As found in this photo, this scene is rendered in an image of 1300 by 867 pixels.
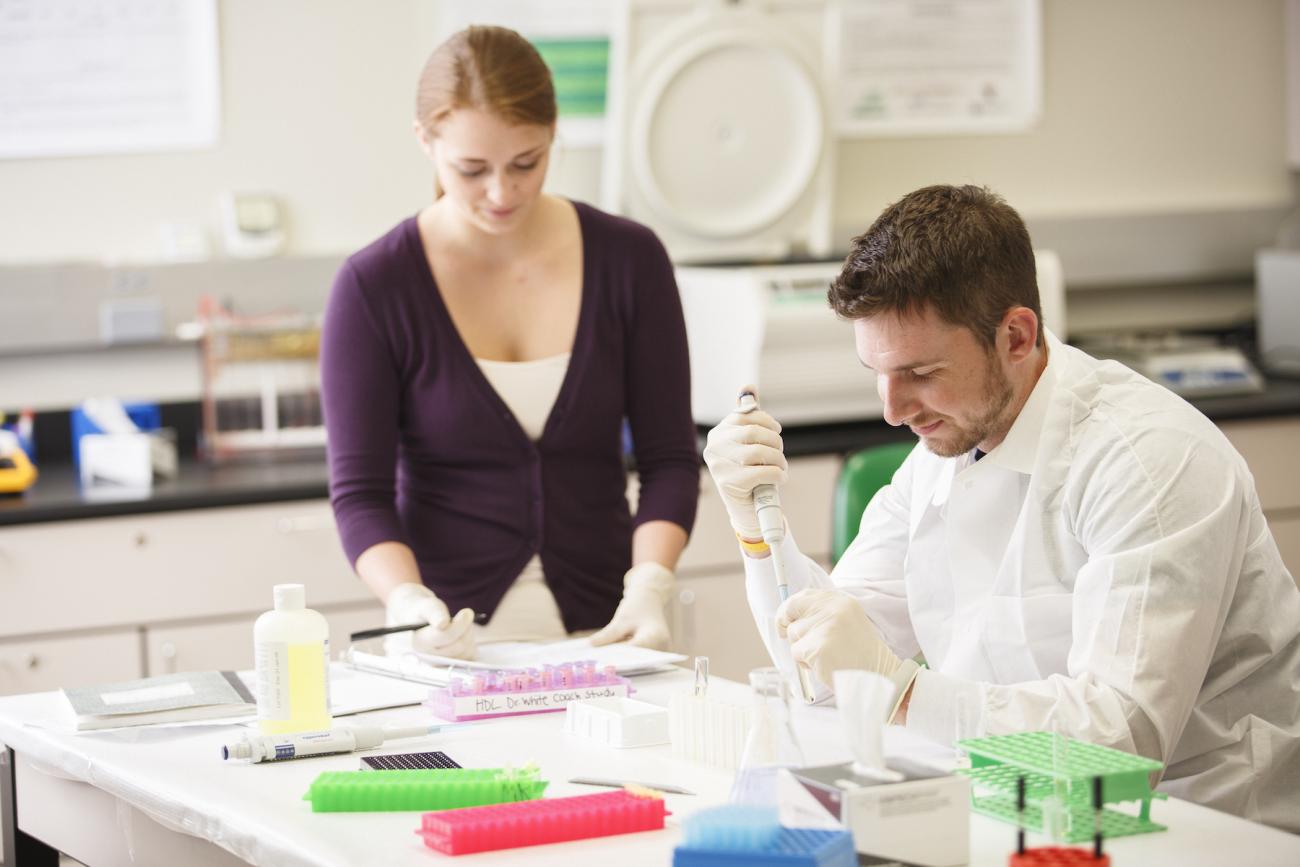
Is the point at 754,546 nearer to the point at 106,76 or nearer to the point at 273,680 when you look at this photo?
the point at 273,680

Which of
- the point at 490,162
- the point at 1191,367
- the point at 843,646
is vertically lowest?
the point at 843,646

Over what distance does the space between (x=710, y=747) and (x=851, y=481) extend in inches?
33.6

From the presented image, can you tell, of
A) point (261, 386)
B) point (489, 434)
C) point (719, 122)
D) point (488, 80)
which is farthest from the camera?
point (719, 122)

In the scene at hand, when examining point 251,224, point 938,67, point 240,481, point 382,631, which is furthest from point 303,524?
point 938,67

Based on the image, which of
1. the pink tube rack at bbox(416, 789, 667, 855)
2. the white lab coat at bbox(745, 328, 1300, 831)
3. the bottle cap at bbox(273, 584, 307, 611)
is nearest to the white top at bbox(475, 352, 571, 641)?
the white lab coat at bbox(745, 328, 1300, 831)

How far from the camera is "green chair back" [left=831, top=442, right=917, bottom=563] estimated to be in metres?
2.32

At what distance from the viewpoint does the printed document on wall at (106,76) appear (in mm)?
3344

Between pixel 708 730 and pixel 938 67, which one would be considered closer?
pixel 708 730

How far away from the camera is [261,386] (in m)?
3.33

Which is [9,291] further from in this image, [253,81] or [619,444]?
[619,444]

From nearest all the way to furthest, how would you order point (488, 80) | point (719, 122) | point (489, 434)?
point (488, 80) → point (489, 434) → point (719, 122)

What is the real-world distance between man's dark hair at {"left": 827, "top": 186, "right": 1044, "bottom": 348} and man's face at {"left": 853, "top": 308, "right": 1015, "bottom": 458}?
0.5 inches

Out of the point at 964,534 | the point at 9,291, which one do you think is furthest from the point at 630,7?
the point at 964,534

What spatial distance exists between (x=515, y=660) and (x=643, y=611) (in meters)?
0.22
